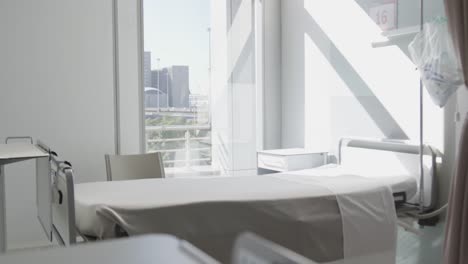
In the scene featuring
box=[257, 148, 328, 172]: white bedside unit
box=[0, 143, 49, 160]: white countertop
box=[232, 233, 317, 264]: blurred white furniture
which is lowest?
box=[257, 148, 328, 172]: white bedside unit

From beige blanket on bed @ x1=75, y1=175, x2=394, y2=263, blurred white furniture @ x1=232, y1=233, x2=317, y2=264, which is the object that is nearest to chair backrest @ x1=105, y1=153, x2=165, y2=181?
beige blanket on bed @ x1=75, y1=175, x2=394, y2=263

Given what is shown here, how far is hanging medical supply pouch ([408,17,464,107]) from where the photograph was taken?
9.81 ft

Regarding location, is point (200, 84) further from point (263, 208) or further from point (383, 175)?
point (263, 208)

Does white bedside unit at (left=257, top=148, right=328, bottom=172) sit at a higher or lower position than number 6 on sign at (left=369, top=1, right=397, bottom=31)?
lower

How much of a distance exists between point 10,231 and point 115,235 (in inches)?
79.5

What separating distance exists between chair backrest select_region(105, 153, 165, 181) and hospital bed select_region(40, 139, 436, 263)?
1.99 feet

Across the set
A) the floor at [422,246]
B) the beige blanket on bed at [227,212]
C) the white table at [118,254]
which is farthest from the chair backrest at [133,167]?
the white table at [118,254]

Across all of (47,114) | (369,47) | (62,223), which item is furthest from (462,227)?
(47,114)

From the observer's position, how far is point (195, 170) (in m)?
4.68

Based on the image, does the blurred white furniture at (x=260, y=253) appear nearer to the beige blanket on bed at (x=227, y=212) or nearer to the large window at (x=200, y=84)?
the beige blanket on bed at (x=227, y=212)

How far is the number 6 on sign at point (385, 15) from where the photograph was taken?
3.55 m

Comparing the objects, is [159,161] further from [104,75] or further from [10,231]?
[10,231]

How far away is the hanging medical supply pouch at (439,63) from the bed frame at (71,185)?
39 centimetres

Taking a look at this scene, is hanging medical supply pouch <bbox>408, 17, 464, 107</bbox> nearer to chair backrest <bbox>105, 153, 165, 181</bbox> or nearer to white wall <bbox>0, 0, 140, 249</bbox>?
chair backrest <bbox>105, 153, 165, 181</bbox>
